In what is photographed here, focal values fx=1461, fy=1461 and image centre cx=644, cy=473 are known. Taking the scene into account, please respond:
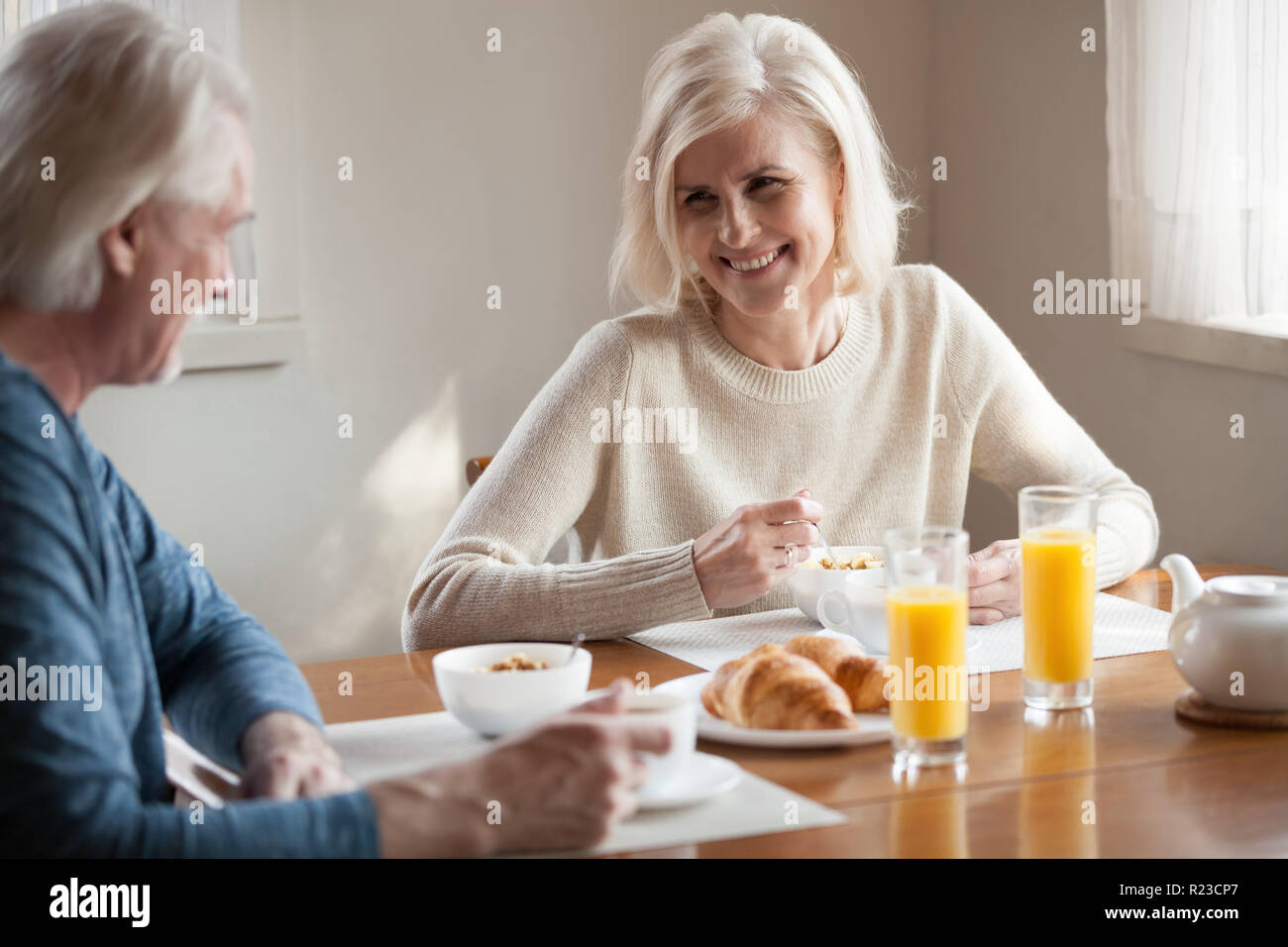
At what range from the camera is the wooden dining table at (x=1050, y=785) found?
41.3 inches

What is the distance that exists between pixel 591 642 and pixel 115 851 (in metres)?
0.83

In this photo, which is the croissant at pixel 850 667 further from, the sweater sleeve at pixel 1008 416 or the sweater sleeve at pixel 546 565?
the sweater sleeve at pixel 1008 416

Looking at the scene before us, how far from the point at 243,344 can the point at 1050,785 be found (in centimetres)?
240

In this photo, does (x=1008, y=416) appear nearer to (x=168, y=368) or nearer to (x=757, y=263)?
(x=757, y=263)

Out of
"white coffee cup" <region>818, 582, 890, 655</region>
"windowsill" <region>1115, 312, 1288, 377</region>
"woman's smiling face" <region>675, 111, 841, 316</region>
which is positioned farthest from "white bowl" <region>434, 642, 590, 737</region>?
"windowsill" <region>1115, 312, 1288, 377</region>

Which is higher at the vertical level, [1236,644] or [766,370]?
[766,370]

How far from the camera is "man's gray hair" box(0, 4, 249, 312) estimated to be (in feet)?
3.39

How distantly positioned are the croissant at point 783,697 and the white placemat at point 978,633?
0.79 feet

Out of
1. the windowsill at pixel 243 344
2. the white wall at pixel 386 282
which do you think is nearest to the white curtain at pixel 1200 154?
the white wall at pixel 386 282

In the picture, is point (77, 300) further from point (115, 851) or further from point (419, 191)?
point (419, 191)

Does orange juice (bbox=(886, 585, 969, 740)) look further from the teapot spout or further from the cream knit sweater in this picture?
the cream knit sweater

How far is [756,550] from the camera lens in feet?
5.61

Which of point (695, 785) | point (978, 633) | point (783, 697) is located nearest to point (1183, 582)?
point (978, 633)
